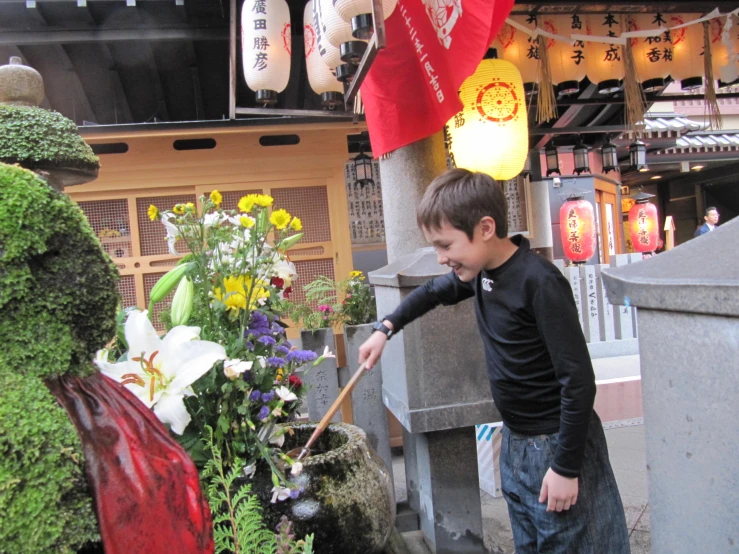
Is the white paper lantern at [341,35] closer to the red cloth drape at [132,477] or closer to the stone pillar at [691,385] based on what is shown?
the stone pillar at [691,385]

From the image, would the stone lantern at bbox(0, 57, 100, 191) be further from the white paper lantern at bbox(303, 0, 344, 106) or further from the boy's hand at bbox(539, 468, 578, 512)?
the white paper lantern at bbox(303, 0, 344, 106)

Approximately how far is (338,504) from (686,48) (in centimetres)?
644

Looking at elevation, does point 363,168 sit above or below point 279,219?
above

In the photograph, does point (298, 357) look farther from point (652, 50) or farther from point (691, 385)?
point (652, 50)

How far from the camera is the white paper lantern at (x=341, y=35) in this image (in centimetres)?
330

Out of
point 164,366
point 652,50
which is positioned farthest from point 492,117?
point 164,366

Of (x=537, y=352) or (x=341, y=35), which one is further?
(x=341, y=35)

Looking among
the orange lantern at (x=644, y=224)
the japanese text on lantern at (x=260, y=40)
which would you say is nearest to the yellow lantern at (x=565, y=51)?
the japanese text on lantern at (x=260, y=40)

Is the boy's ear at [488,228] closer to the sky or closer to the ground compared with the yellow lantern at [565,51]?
closer to the ground

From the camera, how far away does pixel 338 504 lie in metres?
1.76

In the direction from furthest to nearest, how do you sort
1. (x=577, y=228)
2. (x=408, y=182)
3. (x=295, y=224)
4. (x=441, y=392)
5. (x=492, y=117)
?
1. (x=577, y=228)
2. (x=492, y=117)
3. (x=408, y=182)
4. (x=441, y=392)
5. (x=295, y=224)

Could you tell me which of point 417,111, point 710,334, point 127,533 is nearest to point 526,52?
point 417,111

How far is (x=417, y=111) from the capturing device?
320cm

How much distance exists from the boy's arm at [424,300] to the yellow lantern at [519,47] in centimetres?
428
